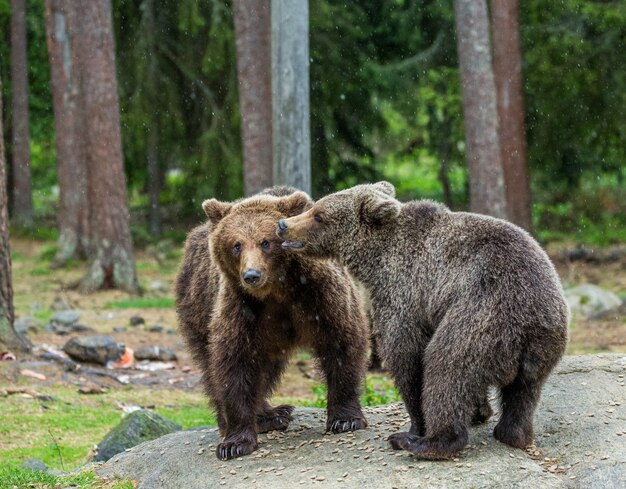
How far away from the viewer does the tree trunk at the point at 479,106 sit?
16.5 metres

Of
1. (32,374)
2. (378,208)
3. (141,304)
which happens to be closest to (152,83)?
(141,304)

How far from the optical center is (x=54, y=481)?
6.78m

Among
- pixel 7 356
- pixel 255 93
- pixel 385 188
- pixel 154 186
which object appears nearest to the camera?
pixel 385 188

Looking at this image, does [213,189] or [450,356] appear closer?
[450,356]

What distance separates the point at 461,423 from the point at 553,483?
622 millimetres

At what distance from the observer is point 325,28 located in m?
22.5

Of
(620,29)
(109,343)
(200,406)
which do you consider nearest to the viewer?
(200,406)

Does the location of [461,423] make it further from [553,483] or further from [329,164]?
[329,164]

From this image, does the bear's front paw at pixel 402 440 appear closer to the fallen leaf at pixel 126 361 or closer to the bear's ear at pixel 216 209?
the bear's ear at pixel 216 209

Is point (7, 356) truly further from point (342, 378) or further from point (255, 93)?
point (255, 93)

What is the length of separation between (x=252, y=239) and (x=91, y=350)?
21.7 ft

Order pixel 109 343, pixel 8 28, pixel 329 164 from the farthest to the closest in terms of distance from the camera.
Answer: pixel 8 28 → pixel 329 164 → pixel 109 343

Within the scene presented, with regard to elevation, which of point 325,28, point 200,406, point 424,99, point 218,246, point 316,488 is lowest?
point 200,406

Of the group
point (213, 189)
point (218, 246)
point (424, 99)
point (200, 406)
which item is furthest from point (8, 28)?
point (218, 246)
